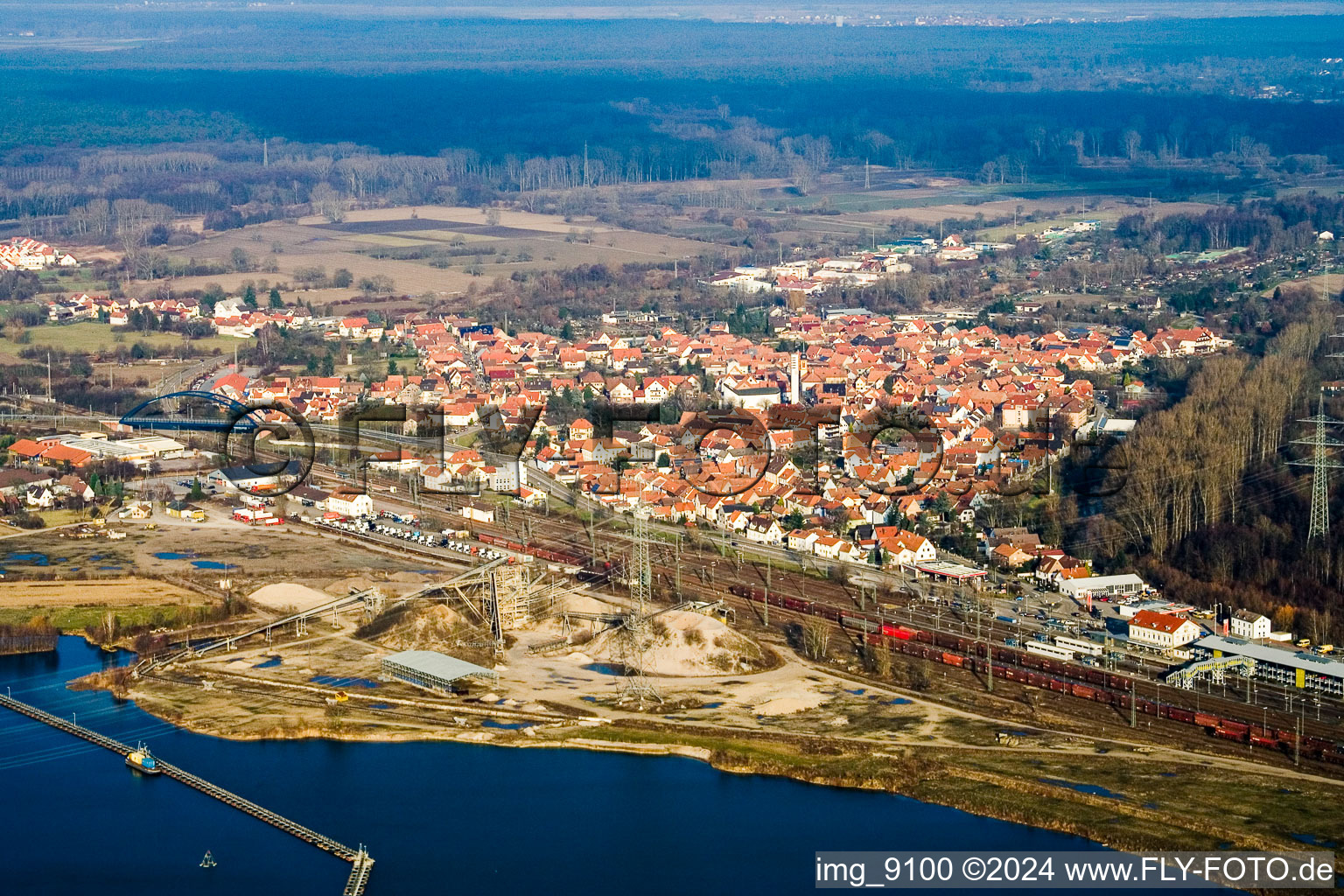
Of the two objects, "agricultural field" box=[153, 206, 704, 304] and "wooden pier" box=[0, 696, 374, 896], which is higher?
"agricultural field" box=[153, 206, 704, 304]

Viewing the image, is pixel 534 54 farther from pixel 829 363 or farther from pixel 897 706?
pixel 897 706

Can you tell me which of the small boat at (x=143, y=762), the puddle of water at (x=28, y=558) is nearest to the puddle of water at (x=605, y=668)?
the small boat at (x=143, y=762)

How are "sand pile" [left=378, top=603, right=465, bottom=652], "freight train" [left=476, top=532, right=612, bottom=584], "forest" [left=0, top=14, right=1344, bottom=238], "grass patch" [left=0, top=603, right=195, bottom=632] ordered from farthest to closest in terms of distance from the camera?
1. "forest" [left=0, top=14, right=1344, bottom=238]
2. "freight train" [left=476, top=532, right=612, bottom=584]
3. "grass patch" [left=0, top=603, right=195, bottom=632]
4. "sand pile" [left=378, top=603, right=465, bottom=652]

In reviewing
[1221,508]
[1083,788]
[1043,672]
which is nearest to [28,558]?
[1043,672]

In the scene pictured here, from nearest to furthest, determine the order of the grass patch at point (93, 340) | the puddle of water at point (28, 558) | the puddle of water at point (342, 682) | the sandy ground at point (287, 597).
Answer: the puddle of water at point (342, 682)
the sandy ground at point (287, 597)
the puddle of water at point (28, 558)
the grass patch at point (93, 340)

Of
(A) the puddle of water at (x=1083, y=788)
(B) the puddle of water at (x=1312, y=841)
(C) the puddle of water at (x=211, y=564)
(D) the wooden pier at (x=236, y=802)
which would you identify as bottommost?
→ (D) the wooden pier at (x=236, y=802)

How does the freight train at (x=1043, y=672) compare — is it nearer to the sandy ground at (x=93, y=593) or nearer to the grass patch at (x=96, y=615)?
the grass patch at (x=96, y=615)

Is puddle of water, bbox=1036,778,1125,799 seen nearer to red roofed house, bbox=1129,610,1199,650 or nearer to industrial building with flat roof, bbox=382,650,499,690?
red roofed house, bbox=1129,610,1199,650

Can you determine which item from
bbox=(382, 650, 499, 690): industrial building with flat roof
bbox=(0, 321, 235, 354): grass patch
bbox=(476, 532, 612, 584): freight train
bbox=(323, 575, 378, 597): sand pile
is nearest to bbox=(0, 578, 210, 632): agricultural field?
bbox=(323, 575, 378, 597): sand pile
